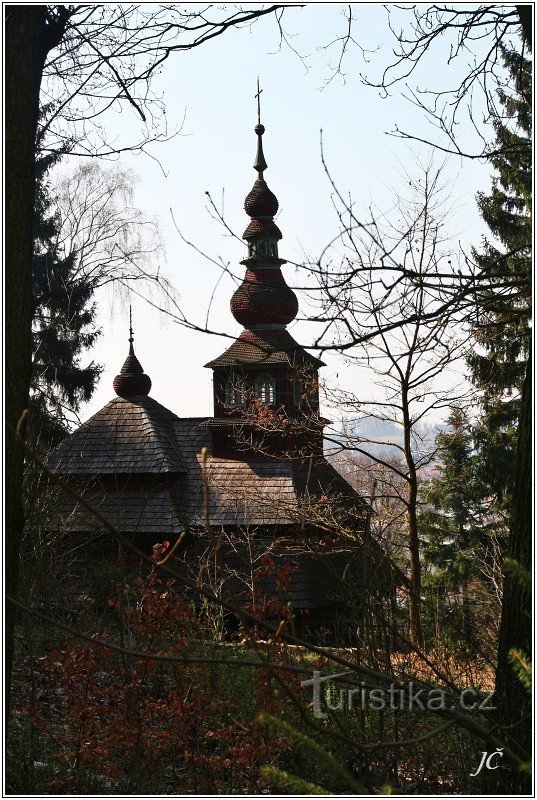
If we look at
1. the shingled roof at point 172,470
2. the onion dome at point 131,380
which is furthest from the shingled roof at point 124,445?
the onion dome at point 131,380

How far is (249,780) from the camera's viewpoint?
16.4 feet

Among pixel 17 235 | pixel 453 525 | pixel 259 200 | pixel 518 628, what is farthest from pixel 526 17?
pixel 453 525

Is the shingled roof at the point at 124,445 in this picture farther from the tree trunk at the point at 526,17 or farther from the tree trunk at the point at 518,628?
the tree trunk at the point at 518,628

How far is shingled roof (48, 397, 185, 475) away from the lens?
56.1 ft

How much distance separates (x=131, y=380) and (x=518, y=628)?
16358mm

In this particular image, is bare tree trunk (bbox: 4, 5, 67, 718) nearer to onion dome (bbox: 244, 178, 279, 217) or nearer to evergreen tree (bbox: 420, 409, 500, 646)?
onion dome (bbox: 244, 178, 279, 217)

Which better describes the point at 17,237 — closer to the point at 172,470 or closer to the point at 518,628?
the point at 518,628

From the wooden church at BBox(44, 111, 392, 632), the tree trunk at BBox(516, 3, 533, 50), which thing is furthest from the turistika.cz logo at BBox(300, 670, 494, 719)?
the wooden church at BBox(44, 111, 392, 632)

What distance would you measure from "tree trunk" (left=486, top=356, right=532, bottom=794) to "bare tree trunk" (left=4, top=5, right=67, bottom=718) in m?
2.06

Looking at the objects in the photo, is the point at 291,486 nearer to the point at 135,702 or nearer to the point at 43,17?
the point at 135,702

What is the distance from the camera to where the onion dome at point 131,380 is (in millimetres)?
19141

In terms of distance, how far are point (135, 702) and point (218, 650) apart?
6.57 ft

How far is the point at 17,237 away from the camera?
12.3 ft

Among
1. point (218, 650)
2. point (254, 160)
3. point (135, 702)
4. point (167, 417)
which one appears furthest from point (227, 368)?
point (135, 702)
